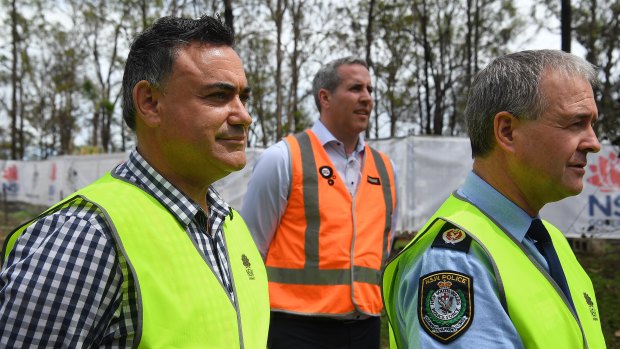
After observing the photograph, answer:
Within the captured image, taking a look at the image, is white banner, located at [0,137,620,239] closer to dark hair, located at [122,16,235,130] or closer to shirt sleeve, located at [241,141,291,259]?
shirt sleeve, located at [241,141,291,259]

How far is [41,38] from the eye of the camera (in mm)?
31516

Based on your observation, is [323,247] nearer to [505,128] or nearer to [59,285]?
[505,128]

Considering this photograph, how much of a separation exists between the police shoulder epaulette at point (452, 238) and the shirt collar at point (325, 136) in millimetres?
1762

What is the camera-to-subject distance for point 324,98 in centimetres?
346

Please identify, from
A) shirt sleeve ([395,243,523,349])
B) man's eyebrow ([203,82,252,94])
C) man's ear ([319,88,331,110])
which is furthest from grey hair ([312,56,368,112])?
shirt sleeve ([395,243,523,349])

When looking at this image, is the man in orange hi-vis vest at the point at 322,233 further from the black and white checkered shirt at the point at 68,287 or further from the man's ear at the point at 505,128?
the black and white checkered shirt at the point at 68,287

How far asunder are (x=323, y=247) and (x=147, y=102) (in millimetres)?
1536

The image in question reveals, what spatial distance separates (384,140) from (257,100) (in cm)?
2353

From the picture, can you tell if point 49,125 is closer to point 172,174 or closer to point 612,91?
point 612,91

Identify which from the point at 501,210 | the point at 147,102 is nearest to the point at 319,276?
the point at 501,210

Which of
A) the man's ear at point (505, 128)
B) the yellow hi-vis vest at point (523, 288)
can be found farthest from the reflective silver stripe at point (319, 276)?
the man's ear at point (505, 128)

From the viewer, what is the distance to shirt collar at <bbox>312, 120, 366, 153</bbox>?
3271 mm

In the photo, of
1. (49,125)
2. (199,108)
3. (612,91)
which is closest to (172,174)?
(199,108)

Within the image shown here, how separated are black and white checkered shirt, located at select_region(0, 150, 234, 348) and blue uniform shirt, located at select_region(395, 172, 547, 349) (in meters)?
0.68
